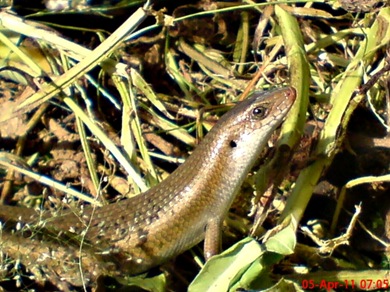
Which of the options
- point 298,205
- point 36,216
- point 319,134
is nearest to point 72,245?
point 36,216

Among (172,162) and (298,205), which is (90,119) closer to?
(172,162)

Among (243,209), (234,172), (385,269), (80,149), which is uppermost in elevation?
(80,149)
